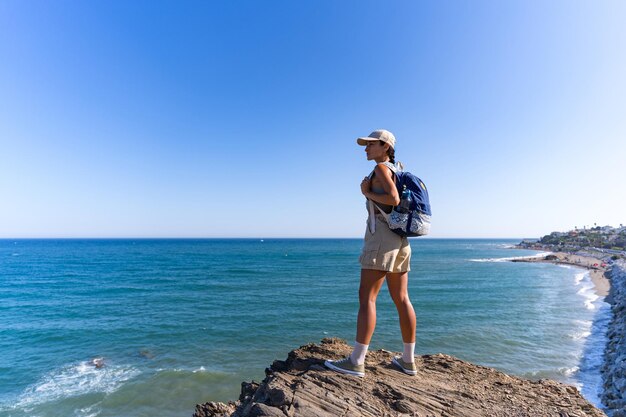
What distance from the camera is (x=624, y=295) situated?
24344 millimetres

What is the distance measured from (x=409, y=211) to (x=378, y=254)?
640 mm

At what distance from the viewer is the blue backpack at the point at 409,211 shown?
12.6 ft

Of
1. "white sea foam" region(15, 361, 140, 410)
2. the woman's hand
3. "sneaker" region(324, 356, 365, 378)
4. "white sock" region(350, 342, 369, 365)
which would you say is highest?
the woman's hand

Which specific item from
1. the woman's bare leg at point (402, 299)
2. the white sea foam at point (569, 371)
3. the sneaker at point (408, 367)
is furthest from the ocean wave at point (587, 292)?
the woman's bare leg at point (402, 299)

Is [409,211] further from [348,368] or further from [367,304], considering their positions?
[348,368]

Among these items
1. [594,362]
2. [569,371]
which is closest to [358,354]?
[569,371]

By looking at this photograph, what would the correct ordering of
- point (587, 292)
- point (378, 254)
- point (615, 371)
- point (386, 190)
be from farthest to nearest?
point (587, 292), point (615, 371), point (378, 254), point (386, 190)

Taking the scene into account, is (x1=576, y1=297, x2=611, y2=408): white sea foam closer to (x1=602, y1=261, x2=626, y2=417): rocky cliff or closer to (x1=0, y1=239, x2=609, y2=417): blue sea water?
(x1=0, y1=239, x2=609, y2=417): blue sea water

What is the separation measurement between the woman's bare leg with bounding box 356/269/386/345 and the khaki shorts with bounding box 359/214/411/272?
11 centimetres

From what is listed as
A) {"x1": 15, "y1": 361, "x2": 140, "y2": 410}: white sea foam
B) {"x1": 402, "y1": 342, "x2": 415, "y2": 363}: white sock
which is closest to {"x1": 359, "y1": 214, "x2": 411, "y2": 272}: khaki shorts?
{"x1": 402, "y1": 342, "x2": 415, "y2": 363}: white sock

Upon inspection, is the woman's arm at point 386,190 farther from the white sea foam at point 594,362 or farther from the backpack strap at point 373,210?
the white sea foam at point 594,362

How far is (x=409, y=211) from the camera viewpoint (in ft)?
12.7

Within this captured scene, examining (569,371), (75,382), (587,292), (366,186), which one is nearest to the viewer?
(366,186)

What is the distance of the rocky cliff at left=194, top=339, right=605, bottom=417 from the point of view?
3465 millimetres
